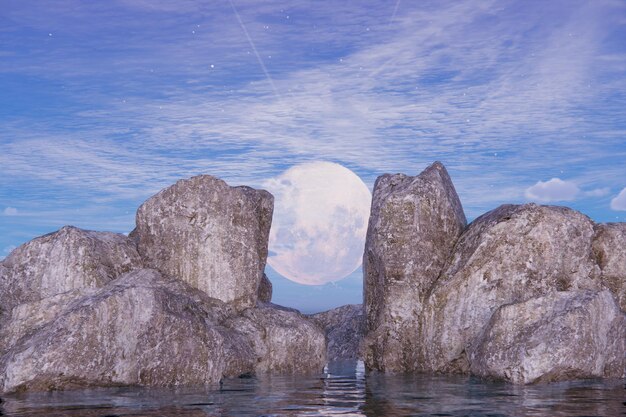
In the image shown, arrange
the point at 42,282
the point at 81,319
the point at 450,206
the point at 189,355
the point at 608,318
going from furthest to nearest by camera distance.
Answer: the point at 450,206 → the point at 42,282 → the point at 608,318 → the point at 189,355 → the point at 81,319

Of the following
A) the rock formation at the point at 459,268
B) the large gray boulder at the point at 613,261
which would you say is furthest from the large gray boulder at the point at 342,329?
the large gray boulder at the point at 613,261

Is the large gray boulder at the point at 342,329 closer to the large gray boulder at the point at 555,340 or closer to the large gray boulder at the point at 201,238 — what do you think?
the large gray boulder at the point at 201,238

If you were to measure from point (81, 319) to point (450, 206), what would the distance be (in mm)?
13804

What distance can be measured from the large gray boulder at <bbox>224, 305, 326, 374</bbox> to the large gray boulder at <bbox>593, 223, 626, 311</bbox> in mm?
10073

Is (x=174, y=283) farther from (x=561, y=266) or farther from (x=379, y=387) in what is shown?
(x=561, y=266)

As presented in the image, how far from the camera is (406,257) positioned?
27.6 m

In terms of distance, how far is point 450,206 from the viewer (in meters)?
28.4

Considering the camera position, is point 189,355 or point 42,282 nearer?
point 189,355

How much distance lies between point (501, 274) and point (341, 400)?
11727 mm

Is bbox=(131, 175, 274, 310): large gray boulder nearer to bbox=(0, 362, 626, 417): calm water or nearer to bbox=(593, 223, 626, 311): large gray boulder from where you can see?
bbox=(0, 362, 626, 417): calm water

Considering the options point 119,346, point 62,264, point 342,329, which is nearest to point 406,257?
Result: point 342,329

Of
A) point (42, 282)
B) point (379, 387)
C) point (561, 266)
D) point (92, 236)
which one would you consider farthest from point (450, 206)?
point (42, 282)

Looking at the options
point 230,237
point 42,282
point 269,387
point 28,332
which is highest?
point 230,237

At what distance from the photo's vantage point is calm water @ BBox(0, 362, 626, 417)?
1418 centimetres
